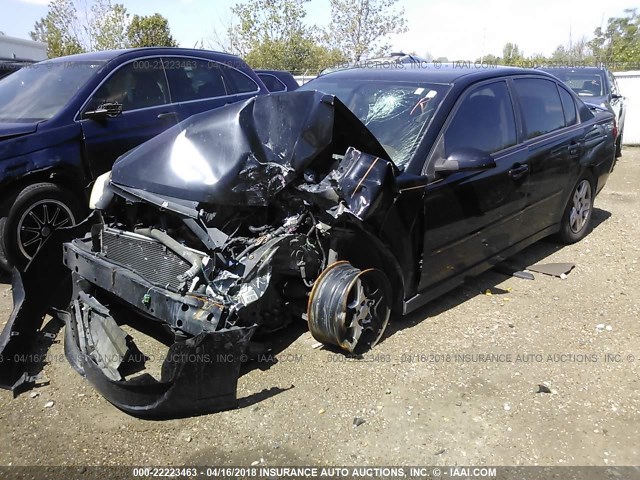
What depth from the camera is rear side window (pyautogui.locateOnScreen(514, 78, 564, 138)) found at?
469cm

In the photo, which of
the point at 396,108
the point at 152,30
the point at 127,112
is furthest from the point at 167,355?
the point at 152,30

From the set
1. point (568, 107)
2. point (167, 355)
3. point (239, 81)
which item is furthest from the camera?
point (239, 81)

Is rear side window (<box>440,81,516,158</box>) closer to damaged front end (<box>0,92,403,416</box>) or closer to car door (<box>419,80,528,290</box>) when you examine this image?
car door (<box>419,80,528,290</box>)

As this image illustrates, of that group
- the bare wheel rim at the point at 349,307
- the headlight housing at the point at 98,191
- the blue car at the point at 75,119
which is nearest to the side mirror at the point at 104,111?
the blue car at the point at 75,119

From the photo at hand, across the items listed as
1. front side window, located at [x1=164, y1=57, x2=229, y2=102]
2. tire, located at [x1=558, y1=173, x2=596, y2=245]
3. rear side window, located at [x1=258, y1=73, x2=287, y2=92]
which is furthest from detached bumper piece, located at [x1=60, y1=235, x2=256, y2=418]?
rear side window, located at [x1=258, y1=73, x2=287, y2=92]

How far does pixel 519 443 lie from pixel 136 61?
5062 millimetres

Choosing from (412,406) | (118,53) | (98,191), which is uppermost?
(118,53)

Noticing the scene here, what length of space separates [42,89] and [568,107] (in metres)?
5.23

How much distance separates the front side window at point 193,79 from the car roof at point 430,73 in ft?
6.37

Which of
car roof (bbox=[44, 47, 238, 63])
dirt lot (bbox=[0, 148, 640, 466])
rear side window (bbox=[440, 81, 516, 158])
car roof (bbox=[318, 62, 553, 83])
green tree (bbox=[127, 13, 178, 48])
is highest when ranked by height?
green tree (bbox=[127, 13, 178, 48])

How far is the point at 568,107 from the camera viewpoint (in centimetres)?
545

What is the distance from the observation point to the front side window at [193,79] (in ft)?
19.9

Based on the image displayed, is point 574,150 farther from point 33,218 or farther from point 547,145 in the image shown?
point 33,218

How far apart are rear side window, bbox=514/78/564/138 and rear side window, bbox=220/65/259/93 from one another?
11.2 feet
